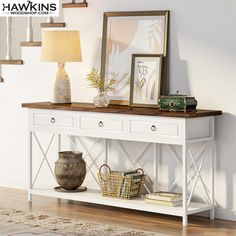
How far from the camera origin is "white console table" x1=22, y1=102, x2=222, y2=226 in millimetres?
5512

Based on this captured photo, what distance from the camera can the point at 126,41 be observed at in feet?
20.5

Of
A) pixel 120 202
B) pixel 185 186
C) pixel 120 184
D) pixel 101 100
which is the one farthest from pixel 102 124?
pixel 185 186

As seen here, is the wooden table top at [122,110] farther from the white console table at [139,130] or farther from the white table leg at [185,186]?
the white table leg at [185,186]

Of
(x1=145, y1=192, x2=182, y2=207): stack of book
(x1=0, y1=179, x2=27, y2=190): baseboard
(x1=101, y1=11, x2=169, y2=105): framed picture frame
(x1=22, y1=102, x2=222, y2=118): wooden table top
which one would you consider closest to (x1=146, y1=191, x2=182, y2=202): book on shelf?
(x1=145, y1=192, x2=182, y2=207): stack of book

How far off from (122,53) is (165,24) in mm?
475

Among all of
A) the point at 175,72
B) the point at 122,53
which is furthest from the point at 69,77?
the point at 175,72

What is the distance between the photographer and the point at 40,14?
7188 millimetres

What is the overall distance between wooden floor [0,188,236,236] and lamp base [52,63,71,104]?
34.4 inches

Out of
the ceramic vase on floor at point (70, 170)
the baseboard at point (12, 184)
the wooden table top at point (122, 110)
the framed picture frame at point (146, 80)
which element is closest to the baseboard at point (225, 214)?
the wooden table top at point (122, 110)

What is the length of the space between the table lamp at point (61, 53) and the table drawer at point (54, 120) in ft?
0.53

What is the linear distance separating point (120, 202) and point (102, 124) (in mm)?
620

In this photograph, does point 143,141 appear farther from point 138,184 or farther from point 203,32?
point 203,32

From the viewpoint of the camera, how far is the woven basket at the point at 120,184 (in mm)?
5974

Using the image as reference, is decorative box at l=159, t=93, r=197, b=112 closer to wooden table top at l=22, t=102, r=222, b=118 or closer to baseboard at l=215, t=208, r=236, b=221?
wooden table top at l=22, t=102, r=222, b=118
